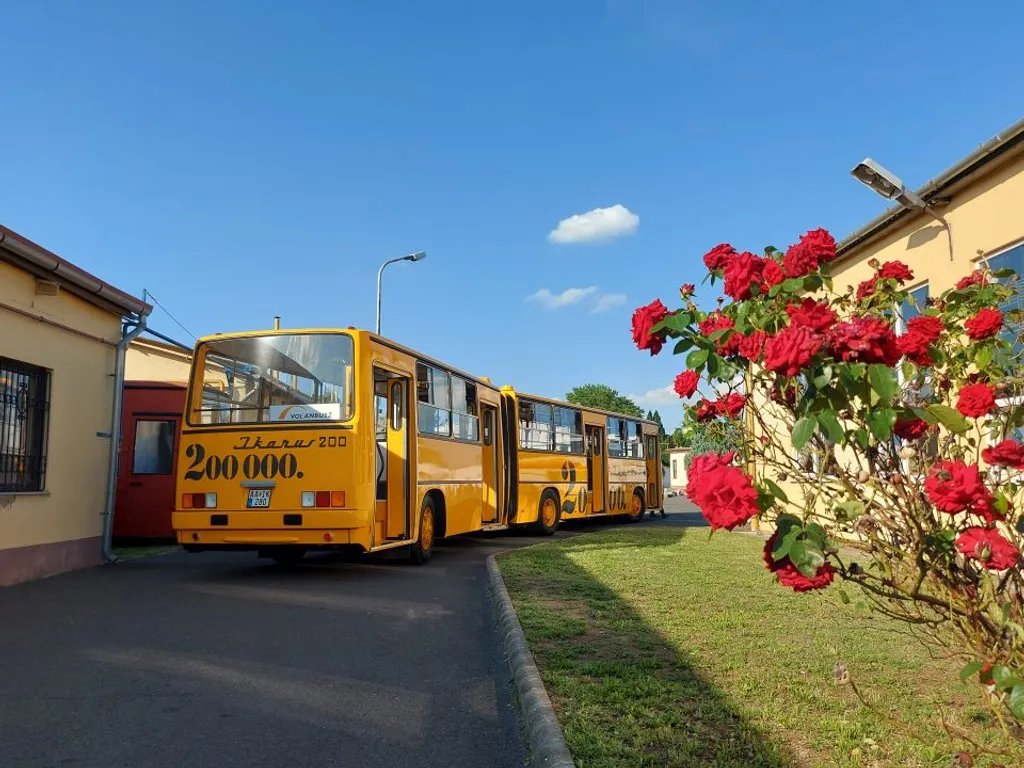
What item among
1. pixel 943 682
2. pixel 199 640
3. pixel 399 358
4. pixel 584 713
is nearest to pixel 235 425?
pixel 399 358

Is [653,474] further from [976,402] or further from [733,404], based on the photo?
[976,402]

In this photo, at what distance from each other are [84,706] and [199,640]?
1829 mm

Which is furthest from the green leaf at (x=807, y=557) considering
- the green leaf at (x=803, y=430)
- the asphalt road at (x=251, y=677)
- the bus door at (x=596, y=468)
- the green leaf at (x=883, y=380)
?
the bus door at (x=596, y=468)

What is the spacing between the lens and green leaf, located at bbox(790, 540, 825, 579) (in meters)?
2.69

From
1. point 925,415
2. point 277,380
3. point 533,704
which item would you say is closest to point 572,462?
point 277,380

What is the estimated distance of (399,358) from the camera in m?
11.4

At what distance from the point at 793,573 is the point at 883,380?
727 millimetres

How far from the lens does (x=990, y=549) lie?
2812 millimetres

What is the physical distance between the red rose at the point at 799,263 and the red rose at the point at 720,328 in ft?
1.01

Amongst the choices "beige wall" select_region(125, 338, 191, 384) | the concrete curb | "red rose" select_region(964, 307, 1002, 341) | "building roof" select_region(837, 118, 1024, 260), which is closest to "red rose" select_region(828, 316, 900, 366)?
"red rose" select_region(964, 307, 1002, 341)

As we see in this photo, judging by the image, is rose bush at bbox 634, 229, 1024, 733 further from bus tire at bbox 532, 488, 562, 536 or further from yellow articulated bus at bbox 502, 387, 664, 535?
bus tire at bbox 532, 488, 562, 536

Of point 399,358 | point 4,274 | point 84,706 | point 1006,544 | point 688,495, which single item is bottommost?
point 84,706

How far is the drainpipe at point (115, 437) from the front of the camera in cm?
1173

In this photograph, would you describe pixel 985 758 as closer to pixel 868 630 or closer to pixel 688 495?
pixel 688 495
